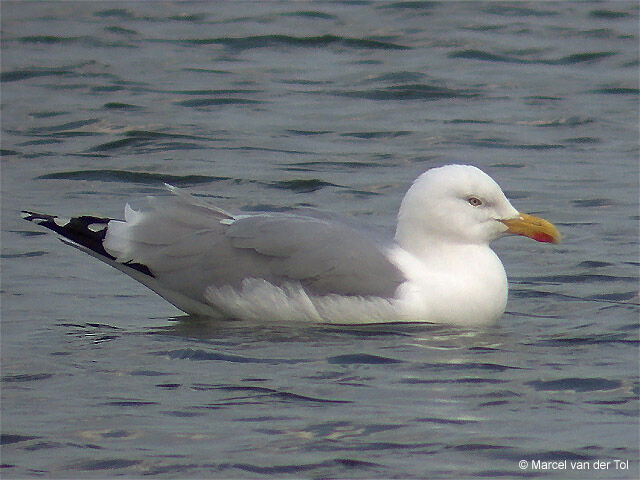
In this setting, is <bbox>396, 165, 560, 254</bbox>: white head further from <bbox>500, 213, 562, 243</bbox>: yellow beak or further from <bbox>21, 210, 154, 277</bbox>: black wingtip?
<bbox>21, 210, 154, 277</bbox>: black wingtip

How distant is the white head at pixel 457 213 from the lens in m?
7.77

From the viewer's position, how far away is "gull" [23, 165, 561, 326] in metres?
7.52

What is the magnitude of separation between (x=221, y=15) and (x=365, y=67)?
3.01m

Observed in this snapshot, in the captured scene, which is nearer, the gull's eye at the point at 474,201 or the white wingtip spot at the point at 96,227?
the gull's eye at the point at 474,201

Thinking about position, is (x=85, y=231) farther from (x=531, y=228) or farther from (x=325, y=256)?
(x=531, y=228)

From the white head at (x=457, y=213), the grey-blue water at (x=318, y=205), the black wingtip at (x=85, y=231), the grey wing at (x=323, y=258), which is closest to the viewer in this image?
the grey-blue water at (x=318, y=205)

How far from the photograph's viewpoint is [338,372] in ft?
22.2

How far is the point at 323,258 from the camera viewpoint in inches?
295

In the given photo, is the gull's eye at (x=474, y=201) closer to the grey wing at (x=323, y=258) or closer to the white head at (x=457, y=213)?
the white head at (x=457, y=213)

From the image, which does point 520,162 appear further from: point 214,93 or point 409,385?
point 409,385

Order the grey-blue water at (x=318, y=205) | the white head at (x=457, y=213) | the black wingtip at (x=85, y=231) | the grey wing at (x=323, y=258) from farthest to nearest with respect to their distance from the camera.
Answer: the black wingtip at (x=85, y=231) → the white head at (x=457, y=213) → the grey wing at (x=323, y=258) → the grey-blue water at (x=318, y=205)

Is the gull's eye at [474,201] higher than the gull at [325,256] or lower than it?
higher

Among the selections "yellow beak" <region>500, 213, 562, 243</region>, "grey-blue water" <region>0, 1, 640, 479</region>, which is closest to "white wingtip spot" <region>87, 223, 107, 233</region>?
"grey-blue water" <region>0, 1, 640, 479</region>

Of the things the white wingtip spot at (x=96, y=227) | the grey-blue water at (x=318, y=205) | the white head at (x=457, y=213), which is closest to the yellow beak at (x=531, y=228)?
the white head at (x=457, y=213)
